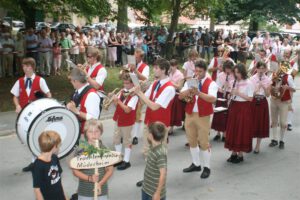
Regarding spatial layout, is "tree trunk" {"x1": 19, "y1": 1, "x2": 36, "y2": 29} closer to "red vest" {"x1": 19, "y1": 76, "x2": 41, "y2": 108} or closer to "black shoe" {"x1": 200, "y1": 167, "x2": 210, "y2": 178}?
"red vest" {"x1": 19, "y1": 76, "x2": 41, "y2": 108}

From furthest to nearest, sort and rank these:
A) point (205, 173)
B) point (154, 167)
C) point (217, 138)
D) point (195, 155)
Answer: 1. point (217, 138)
2. point (195, 155)
3. point (205, 173)
4. point (154, 167)

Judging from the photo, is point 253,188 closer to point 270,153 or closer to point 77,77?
point 270,153

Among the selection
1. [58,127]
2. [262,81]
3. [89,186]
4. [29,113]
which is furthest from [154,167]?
[262,81]

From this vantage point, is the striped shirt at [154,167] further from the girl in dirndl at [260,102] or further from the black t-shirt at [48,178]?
the girl in dirndl at [260,102]

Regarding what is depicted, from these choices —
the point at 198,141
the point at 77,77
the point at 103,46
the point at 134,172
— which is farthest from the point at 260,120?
the point at 103,46

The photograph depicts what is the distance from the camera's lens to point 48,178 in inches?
173

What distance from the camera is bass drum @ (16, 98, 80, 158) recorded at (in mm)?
5656

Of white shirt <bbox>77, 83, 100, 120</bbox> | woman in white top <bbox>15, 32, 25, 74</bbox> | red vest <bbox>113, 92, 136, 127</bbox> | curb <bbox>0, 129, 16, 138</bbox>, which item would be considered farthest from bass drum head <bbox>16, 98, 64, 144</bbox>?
woman in white top <bbox>15, 32, 25, 74</bbox>

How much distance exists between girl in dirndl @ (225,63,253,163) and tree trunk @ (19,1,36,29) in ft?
33.7

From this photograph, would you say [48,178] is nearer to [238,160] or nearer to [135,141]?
[238,160]

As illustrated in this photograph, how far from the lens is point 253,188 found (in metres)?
6.98

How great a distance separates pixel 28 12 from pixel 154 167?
13788mm

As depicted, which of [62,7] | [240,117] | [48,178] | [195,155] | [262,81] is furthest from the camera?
[62,7]

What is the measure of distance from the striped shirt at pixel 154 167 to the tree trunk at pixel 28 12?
39.5 feet
